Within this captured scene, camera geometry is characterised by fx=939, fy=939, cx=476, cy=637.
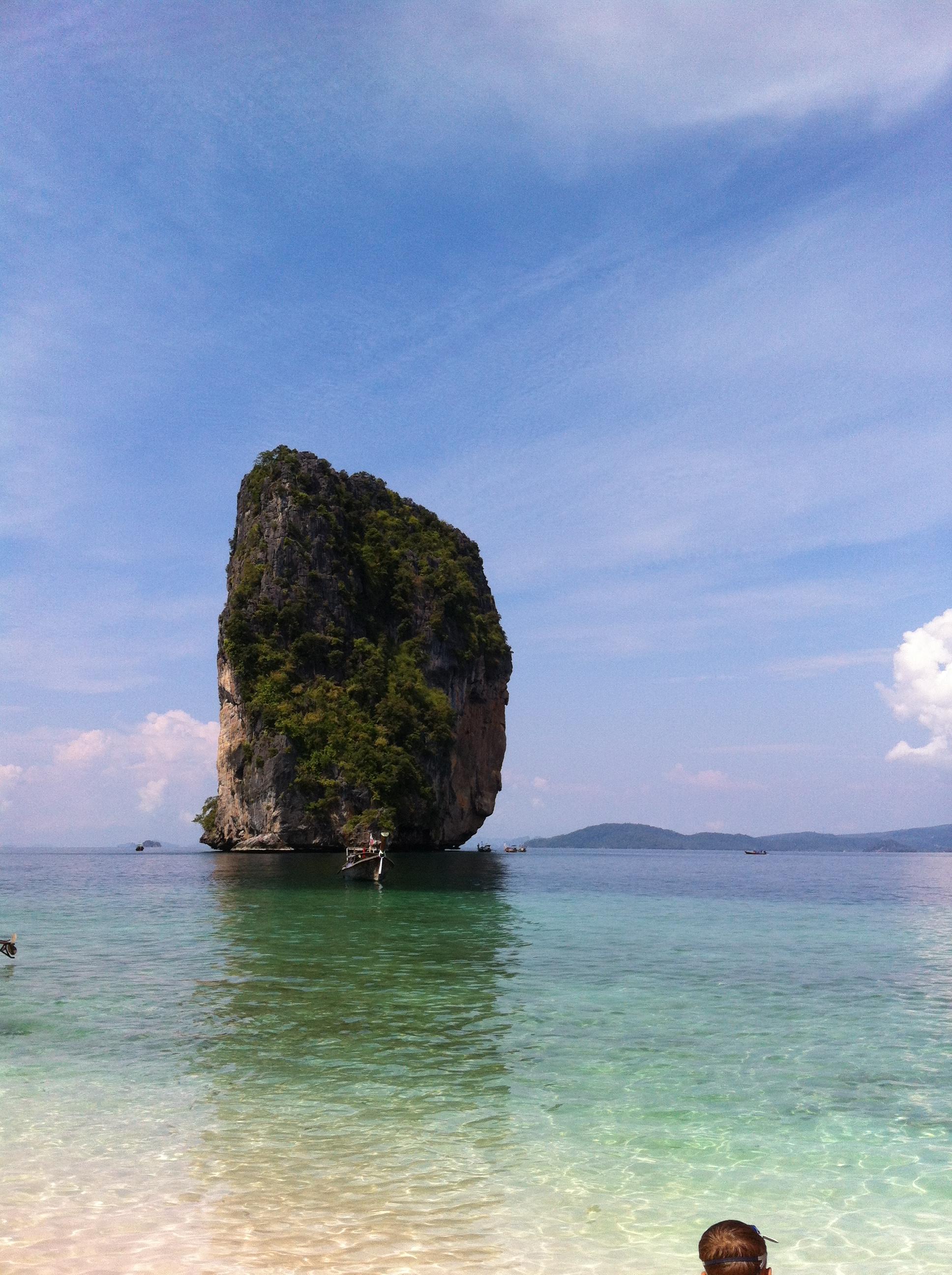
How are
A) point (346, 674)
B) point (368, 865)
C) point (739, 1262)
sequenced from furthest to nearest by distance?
point (346, 674) < point (368, 865) < point (739, 1262)

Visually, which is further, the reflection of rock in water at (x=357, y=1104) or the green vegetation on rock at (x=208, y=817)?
the green vegetation on rock at (x=208, y=817)

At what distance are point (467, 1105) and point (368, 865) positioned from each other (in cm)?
3665

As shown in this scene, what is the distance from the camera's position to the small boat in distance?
43719 mm

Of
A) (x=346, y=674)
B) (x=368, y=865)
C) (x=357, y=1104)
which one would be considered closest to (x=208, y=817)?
(x=346, y=674)

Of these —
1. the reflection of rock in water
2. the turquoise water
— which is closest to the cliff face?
the turquoise water

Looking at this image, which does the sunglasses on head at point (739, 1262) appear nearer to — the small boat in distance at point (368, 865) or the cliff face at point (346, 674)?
the small boat in distance at point (368, 865)

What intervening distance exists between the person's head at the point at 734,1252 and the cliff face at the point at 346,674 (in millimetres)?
69544

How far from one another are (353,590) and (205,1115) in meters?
78.0

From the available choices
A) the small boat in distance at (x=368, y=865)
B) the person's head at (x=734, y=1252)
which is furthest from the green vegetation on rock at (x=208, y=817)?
the person's head at (x=734, y=1252)

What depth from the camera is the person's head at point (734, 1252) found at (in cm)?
290

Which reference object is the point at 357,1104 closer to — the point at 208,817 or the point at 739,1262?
the point at 739,1262

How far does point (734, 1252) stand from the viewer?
295 centimetres

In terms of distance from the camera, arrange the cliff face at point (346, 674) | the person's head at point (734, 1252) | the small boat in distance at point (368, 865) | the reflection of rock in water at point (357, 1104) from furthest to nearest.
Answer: the cliff face at point (346, 674)
the small boat in distance at point (368, 865)
the reflection of rock in water at point (357, 1104)
the person's head at point (734, 1252)

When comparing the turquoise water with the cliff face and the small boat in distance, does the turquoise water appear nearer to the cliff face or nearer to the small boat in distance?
the small boat in distance
